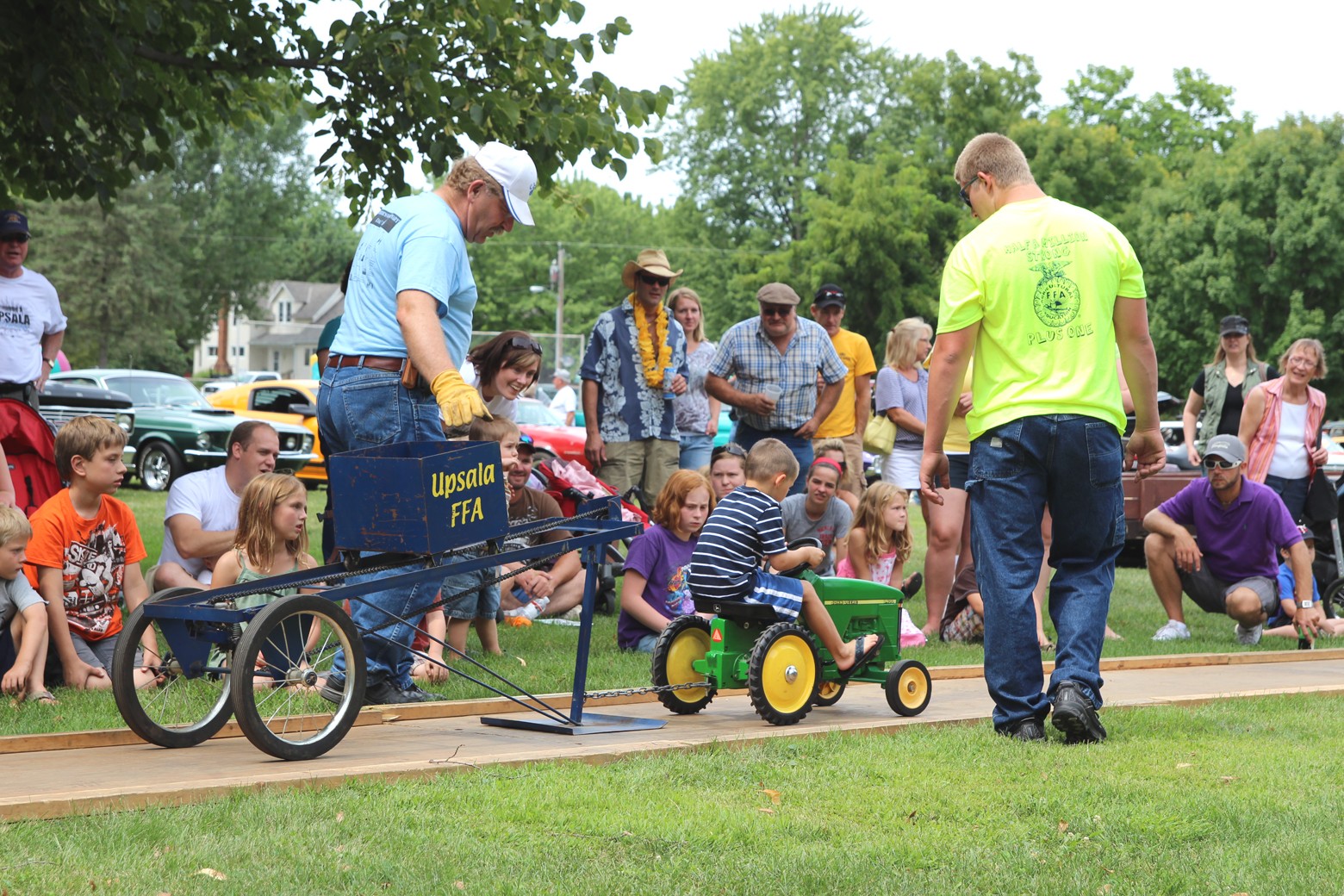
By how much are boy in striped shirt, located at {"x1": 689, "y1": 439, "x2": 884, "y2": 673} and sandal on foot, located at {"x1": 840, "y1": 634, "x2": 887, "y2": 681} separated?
0.18 feet

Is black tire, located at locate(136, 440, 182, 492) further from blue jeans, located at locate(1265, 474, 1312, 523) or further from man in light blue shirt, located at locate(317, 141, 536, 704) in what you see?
man in light blue shirt, located at locate(317, 141, 536, 704)

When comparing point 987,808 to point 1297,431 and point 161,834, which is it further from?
point 1297,431

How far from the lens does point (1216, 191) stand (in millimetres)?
46000

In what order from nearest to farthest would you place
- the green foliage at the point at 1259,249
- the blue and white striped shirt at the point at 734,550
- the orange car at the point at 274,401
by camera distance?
the blue and white striped shirt at the point at 734,550
the orange car at the point at 274,401
the green foliage at the point at 1259,249

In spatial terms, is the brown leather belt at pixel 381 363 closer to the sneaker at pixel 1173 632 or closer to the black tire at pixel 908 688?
the black tire at pixel 908 688

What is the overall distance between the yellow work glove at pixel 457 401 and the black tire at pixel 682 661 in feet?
5.45

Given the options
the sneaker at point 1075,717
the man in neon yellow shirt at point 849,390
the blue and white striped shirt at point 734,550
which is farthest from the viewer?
the man in neon yellow shirt at point 849,390

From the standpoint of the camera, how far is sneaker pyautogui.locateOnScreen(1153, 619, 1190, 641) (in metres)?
10.0

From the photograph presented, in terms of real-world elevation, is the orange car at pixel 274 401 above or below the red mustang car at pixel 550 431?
above

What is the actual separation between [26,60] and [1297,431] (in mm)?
9418

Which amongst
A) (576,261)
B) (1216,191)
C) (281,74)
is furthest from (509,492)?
(576,261)

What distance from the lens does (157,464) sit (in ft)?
77.5

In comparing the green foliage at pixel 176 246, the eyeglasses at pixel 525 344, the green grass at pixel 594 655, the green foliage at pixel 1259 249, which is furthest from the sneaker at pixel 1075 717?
the green foliage at pixel 176 246

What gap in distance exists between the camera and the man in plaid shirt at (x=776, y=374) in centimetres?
1024
